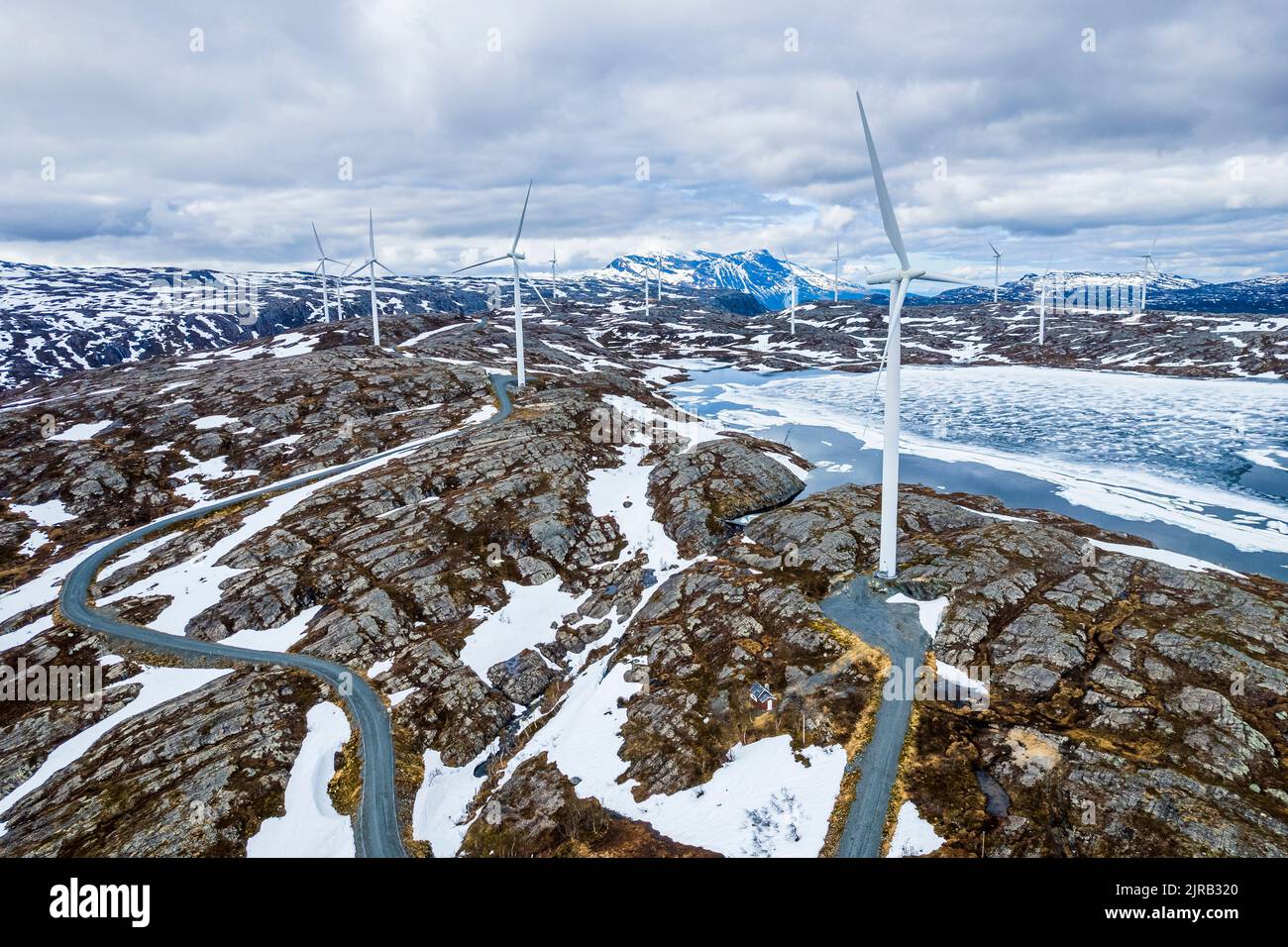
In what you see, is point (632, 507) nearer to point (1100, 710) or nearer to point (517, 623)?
point (517, 623)

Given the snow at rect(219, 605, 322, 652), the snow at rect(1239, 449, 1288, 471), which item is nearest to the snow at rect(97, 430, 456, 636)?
the snow at rect(219, 605, 322, 652)

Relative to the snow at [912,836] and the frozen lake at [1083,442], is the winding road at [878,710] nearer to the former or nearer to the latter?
the snow at [912,836]

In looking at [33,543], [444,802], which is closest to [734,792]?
[444,802]

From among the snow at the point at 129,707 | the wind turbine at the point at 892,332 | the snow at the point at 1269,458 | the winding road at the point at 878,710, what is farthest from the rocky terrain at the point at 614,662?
the snow at the point at 1269,458

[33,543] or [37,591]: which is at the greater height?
[33,543]
